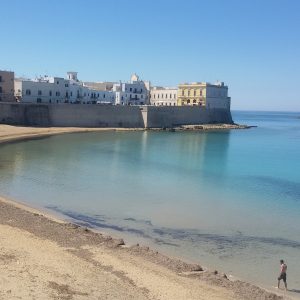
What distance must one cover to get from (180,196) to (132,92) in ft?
258

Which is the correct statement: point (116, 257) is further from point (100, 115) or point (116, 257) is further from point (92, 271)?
point (100, 115)

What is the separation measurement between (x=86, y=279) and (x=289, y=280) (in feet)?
19.5

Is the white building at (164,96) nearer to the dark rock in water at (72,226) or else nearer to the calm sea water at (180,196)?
the calm sea water at (180,196)

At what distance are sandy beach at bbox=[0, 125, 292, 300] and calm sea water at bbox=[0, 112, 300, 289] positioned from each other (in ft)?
4.69

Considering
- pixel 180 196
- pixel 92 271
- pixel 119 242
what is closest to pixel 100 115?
pixel 180 196

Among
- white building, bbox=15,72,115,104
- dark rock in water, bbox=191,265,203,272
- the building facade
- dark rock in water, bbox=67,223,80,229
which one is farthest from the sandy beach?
the building facade

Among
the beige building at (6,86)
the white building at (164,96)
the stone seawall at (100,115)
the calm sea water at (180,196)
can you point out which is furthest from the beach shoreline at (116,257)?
the white building at (164,96)

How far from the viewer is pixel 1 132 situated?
6031 centimetres

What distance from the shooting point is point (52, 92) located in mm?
82000

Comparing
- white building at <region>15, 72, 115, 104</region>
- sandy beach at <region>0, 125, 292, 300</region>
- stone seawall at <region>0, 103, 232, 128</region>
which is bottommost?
sandy beach at <region>0, 125, 292, 300</region>

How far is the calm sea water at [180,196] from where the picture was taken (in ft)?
56.5

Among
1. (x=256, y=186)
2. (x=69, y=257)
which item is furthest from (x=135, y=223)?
(x=256, y=186)

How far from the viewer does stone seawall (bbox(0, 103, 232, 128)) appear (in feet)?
229

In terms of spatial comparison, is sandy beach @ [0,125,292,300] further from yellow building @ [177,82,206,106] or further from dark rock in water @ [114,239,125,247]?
yellow building @ [177,82,206,106]
